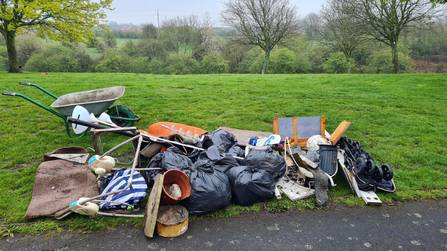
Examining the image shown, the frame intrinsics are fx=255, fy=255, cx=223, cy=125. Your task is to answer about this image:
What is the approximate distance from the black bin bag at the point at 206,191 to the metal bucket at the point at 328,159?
145cm

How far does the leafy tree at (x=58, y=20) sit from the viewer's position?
1398 centimetres

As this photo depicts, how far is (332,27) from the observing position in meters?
23.2

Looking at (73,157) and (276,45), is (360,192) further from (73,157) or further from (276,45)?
(276,45)

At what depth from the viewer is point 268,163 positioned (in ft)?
11.1

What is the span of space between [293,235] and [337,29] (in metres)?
25.2

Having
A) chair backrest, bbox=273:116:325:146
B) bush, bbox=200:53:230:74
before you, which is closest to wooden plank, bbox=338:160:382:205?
chair backrest, bbox=273:116:325:146

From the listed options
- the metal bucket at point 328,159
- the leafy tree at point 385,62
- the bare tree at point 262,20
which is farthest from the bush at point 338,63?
the metal bucket at point 328,159

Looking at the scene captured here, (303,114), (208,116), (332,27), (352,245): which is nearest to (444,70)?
(332,27)

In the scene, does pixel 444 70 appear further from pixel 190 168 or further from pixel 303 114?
pixel 190 168

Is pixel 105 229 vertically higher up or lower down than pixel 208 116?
lower down

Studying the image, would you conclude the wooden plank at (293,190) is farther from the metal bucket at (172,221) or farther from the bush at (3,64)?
the bush at (3,64)

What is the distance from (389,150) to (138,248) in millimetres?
4441

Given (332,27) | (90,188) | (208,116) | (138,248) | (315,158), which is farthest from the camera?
(332,27)

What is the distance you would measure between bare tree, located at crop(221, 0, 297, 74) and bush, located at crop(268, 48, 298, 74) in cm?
821
